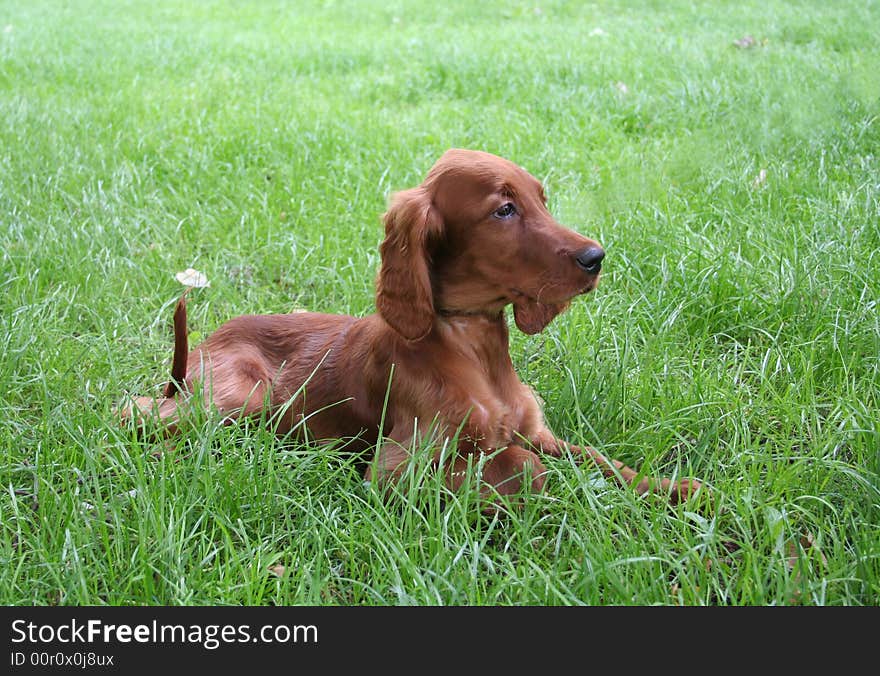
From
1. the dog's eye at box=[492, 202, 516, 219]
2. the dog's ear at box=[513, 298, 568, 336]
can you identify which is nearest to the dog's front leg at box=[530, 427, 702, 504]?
the dog's ear at box=[513, 298, 568, 336]

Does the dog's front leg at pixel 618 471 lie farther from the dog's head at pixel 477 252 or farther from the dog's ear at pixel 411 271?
the dog's ear at pixel 411 271

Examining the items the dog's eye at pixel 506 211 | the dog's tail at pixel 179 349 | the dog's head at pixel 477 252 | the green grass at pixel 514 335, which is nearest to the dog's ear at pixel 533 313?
the dog's head at pixel 477 252

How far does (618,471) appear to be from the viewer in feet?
7.03

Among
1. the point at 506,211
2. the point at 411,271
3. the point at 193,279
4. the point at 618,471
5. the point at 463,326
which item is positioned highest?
the point at 506,211

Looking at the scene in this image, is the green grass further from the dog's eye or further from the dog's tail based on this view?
the dog's eye

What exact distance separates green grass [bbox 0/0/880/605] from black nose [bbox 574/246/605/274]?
0.51 meters

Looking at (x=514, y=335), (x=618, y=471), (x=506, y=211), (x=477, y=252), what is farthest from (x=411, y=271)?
(x=514, y=335)

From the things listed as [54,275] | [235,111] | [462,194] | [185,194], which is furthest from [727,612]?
[235,111]

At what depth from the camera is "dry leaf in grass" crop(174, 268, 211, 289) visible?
11.6ft

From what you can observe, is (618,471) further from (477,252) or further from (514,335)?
(514,335)

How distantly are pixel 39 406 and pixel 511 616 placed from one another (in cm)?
180

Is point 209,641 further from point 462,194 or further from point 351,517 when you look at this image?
point 462,194

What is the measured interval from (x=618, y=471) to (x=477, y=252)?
65 centimetres

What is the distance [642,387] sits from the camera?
2590mm
